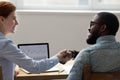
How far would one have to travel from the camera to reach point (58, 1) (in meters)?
3.60

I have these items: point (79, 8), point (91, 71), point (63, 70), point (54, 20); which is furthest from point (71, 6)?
point (91, 71)

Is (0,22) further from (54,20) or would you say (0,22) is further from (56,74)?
(54,20)

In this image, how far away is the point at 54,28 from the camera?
3.46 meters

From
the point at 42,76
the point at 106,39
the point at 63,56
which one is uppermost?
the point at 106,39

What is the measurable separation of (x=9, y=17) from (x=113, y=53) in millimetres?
709

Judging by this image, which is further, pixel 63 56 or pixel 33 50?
pixel 33 50

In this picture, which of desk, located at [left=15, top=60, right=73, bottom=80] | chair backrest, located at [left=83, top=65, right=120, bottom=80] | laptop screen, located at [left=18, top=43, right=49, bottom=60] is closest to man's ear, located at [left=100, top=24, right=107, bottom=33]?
chair backrest, located at [left=83, top=65, right=120, bottom=80]

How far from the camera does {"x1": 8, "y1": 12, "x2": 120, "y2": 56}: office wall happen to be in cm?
342

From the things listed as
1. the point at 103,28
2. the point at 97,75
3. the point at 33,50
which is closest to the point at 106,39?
the point at 103,28

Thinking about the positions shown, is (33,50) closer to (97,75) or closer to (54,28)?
(97,75)

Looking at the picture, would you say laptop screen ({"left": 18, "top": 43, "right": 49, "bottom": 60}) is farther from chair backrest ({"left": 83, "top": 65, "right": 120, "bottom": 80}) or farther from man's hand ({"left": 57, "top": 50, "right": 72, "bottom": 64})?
chair backrest ({"left": 83, "top": 65, "right": 120, "bottom": 80})

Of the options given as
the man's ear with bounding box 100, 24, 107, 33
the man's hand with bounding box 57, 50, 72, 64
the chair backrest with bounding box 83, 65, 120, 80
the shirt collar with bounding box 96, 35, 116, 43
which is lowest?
the man's hand with bounding box 57, 50, 72, 64

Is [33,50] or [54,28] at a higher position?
[33,50]

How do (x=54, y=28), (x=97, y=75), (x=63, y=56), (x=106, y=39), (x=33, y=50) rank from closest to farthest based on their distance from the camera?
(x=97, y=75), (x=106, y=39), (x=63, y=56), (x=33, y=50), (x=54, y=28)
